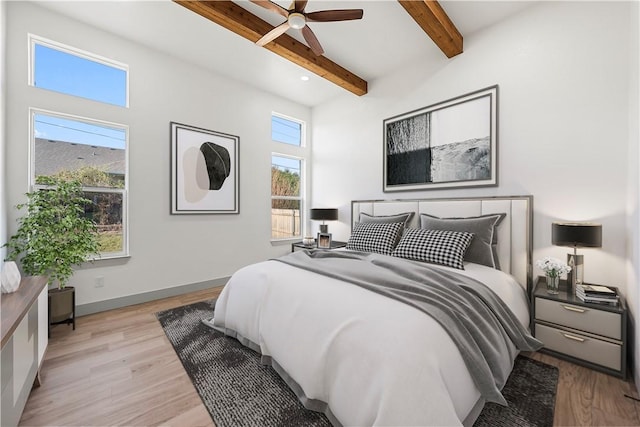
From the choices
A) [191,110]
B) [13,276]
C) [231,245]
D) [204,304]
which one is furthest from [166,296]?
[191,110]

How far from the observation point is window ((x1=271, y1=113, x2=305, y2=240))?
14.8 feet

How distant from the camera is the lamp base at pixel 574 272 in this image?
2.09m

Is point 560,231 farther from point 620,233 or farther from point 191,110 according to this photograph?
point 191,110

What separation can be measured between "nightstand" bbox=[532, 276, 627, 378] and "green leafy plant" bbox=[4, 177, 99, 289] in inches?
156

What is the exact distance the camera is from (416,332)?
1.21 m

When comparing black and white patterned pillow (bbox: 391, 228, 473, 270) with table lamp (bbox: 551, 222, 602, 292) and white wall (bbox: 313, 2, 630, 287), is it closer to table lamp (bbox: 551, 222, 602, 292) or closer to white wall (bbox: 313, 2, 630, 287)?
table lamp (bbox: 551, 222, 602, 292)

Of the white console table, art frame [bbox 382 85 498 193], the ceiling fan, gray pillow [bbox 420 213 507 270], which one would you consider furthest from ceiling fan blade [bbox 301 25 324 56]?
the white console table

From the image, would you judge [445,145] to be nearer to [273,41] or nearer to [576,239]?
[576,239]

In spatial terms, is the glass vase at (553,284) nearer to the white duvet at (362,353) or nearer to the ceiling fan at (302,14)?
the white duvet at (362,353)

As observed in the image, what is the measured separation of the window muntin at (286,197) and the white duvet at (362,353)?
2.71m

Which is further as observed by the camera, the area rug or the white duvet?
the area rug

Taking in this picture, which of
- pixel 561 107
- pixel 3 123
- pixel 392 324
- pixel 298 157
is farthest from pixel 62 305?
pixel 561 107

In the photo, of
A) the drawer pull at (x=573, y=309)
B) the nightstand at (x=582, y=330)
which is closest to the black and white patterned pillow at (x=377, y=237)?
Result: the nightstand at (x=582, y=330)

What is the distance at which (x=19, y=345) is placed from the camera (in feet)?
4.45
